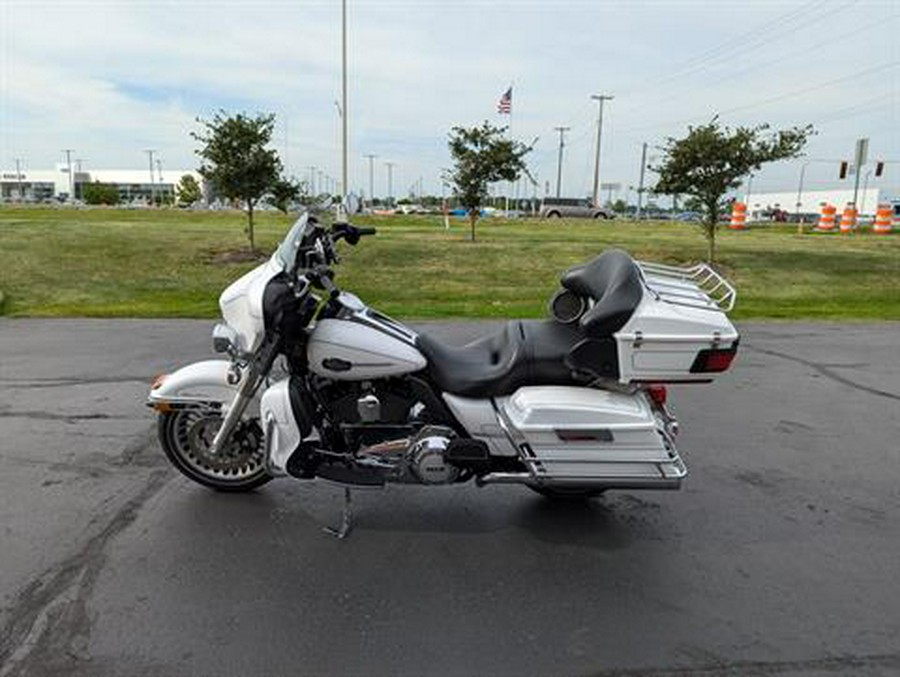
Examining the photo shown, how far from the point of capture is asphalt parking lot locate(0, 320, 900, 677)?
2.82m

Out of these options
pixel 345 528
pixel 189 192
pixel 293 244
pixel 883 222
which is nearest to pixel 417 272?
pixel 293 244

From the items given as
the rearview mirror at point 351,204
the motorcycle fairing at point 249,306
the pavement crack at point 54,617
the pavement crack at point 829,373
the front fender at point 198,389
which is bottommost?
the pavement crack at point 54,617

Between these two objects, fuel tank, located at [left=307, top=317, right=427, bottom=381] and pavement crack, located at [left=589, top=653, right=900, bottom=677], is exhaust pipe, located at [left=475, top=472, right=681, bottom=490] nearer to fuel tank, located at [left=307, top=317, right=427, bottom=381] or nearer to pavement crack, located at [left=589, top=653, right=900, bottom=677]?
fuel tank, located at [left=307, top=317, right=427, bottom=381]

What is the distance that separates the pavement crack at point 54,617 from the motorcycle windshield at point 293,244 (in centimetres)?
167

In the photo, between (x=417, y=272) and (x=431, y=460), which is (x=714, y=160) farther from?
(x=431, y=460)

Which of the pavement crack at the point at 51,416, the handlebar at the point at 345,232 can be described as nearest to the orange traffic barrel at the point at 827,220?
the pavement crack at the point at 51,416

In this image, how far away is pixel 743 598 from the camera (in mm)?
3262

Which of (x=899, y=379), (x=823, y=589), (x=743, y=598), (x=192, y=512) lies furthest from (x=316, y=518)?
(x=899, y=379)

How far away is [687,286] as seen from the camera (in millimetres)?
3787

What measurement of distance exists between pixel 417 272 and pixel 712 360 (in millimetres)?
13780

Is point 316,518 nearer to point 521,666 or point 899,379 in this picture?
point 521,666

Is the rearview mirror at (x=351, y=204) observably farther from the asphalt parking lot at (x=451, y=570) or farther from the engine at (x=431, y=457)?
the asphalt parking lot at (x=451, y=570)

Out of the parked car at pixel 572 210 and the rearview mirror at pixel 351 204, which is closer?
the rearview mirror at pixel 351 204

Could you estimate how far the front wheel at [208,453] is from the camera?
423cm
